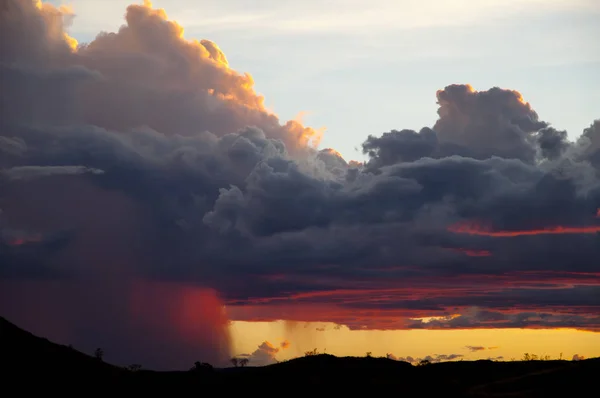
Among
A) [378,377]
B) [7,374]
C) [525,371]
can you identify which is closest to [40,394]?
[7,374]

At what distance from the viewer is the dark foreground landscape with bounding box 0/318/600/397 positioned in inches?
4294

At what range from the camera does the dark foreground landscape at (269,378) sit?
109 metres

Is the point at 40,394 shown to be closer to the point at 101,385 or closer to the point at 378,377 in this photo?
the point at 101,385

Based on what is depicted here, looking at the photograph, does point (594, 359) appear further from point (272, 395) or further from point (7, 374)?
point (7, 374)

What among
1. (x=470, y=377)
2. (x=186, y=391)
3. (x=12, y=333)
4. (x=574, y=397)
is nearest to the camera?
(x=574, y=397)

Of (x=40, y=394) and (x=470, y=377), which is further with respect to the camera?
(x=470, y=377)

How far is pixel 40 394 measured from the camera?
107m

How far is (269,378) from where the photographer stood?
4488 inches

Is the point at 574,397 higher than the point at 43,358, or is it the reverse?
the point at 43,358

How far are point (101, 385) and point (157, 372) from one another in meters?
14.3

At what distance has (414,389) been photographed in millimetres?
109750

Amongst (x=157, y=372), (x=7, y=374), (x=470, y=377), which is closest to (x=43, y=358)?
(x=7, y=374)

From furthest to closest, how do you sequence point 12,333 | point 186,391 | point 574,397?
1. point 12,333
2. point 186,391
3. point 574,397

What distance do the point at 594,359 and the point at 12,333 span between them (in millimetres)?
91497
